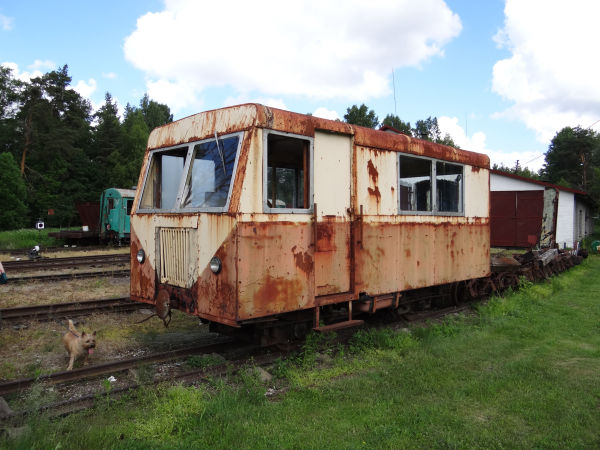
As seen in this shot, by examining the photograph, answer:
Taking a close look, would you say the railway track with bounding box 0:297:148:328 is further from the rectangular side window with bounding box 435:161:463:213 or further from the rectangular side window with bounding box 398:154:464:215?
the rectangular side window with bounding box 435:161:463:213

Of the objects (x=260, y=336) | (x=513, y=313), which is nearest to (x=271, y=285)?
(x=260, y=336)

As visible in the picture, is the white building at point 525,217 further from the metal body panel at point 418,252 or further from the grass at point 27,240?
the grass at point 27,240

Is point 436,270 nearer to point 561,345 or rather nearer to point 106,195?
point 561,345

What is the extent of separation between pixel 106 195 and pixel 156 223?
20466mm

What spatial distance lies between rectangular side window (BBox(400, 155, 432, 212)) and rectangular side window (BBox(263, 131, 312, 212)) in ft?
5.67

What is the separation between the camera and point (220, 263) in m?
4.92

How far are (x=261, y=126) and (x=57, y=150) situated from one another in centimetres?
4401

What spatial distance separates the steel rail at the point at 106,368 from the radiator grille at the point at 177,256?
3.04ft

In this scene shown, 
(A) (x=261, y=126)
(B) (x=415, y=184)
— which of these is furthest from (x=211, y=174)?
(B) (x=415, y=184)

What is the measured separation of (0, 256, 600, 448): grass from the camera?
145 inches

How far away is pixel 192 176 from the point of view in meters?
5.65

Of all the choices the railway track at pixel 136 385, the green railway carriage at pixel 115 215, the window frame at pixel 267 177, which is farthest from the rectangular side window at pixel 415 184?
the green railway carriage at pixel 115 215

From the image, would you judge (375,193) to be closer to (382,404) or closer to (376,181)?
(376,181)

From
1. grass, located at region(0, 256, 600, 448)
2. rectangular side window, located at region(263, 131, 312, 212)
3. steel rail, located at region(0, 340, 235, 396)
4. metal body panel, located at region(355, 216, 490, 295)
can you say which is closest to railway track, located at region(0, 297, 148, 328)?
steel rail, located at region(0, 340, 235, 396)
